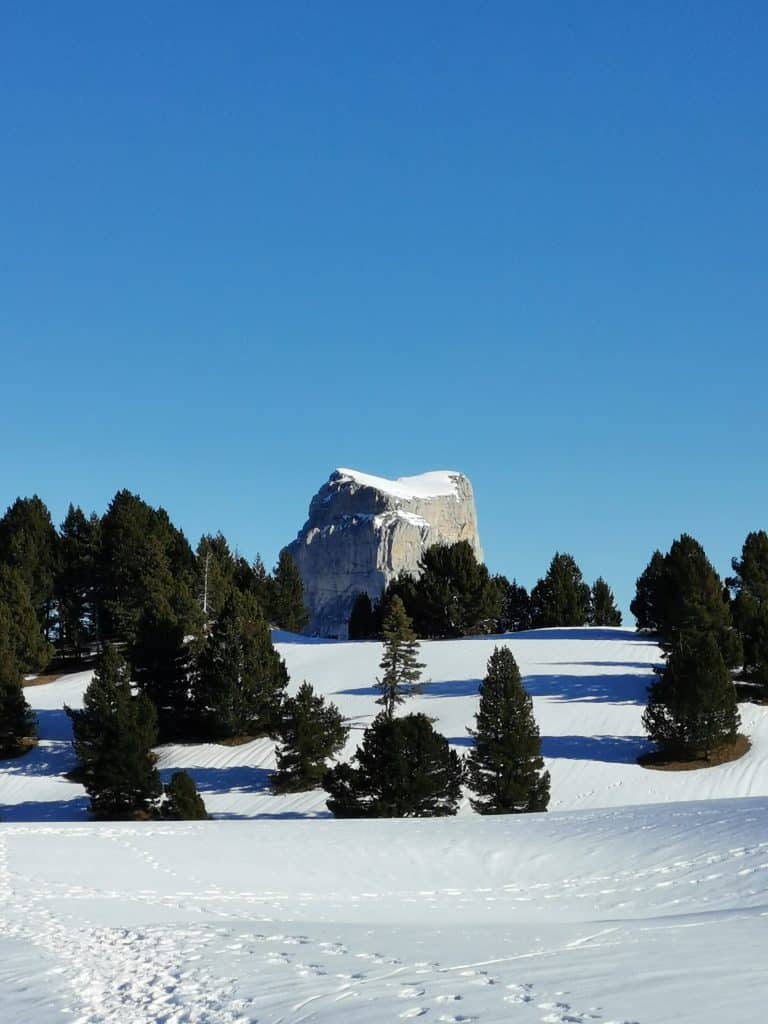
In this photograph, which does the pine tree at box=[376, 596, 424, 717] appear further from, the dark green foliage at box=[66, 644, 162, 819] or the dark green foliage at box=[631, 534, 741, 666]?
the dark green foliage at box=[631, 534, 741, 666]

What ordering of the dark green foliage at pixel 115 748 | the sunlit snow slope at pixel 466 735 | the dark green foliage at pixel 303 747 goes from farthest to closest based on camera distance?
the dark green foliage at pixel 303 747 → the sunlit snow slope at pixel 466 735 → the dark green foliage at pixel 115 748

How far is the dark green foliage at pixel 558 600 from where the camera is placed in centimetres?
8052

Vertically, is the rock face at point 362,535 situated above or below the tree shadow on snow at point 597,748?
above

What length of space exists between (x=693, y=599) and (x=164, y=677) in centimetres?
2486

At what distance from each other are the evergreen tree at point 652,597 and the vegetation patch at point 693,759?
10.2m

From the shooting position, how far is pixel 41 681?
6041 cm

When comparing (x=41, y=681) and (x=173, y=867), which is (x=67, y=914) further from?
(x=41, y=681)

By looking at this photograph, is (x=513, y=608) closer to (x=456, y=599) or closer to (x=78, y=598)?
(x=456, y=599)

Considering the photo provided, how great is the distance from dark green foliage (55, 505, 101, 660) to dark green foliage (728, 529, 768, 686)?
39.4 meters

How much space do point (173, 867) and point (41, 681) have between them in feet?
135

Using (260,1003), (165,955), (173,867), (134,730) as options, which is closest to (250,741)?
(134,730)

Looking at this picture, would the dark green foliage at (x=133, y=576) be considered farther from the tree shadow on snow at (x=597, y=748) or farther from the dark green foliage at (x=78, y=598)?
the tree shadow on snow at (x=597, y=748)

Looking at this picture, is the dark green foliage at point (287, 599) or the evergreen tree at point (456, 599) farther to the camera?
the dark green foliage at point (287, 599)

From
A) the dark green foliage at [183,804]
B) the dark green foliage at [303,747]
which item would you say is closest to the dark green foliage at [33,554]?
the dark green foliage at [303,747]
